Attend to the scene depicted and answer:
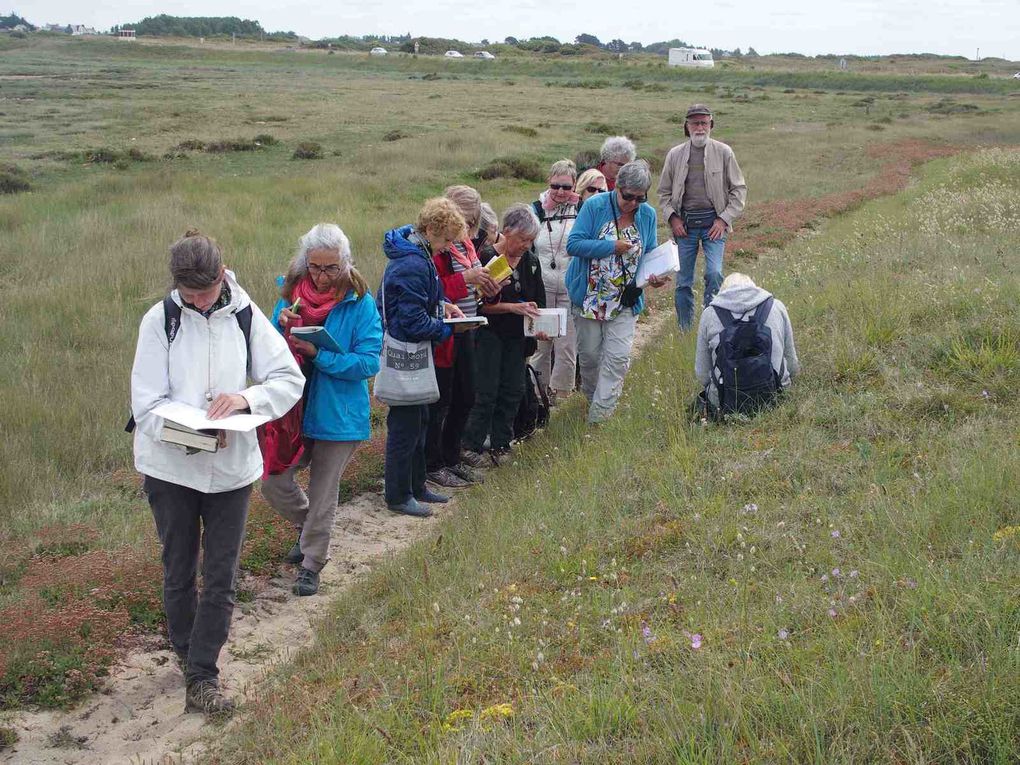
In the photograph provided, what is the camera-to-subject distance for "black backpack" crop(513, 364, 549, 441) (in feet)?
26.6

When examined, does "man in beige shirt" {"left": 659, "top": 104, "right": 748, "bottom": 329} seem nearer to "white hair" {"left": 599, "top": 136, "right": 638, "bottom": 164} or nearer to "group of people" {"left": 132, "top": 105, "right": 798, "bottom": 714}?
"group of people" {"left": 132, "top": 105, "right": 798, "bottom": 714}

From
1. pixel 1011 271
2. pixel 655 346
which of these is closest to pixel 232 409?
pixel 655 346

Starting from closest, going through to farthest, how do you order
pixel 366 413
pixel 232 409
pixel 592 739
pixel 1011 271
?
1. pixel 592 739
2. pixel 232 409
3. pixel 366 413
4. pixel 1011 271

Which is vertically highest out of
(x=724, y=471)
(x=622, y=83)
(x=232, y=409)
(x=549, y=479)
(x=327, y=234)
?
(x=622, y=83)

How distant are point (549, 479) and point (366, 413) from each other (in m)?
1.42

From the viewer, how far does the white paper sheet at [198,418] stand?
4051 millimetres

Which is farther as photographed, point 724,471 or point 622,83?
point 622,83

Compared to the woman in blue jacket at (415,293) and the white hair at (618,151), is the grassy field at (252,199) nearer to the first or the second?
the woman in blue jacket at (415,293)

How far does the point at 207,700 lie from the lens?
4449mm

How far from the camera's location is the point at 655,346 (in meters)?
9.95

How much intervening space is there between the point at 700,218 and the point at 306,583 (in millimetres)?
5428

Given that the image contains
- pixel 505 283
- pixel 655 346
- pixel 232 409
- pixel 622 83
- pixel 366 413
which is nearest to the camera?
pixel 232 409

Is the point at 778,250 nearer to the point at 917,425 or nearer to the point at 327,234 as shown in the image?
the point at 917,425

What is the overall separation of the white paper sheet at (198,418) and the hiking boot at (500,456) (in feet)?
12.5
